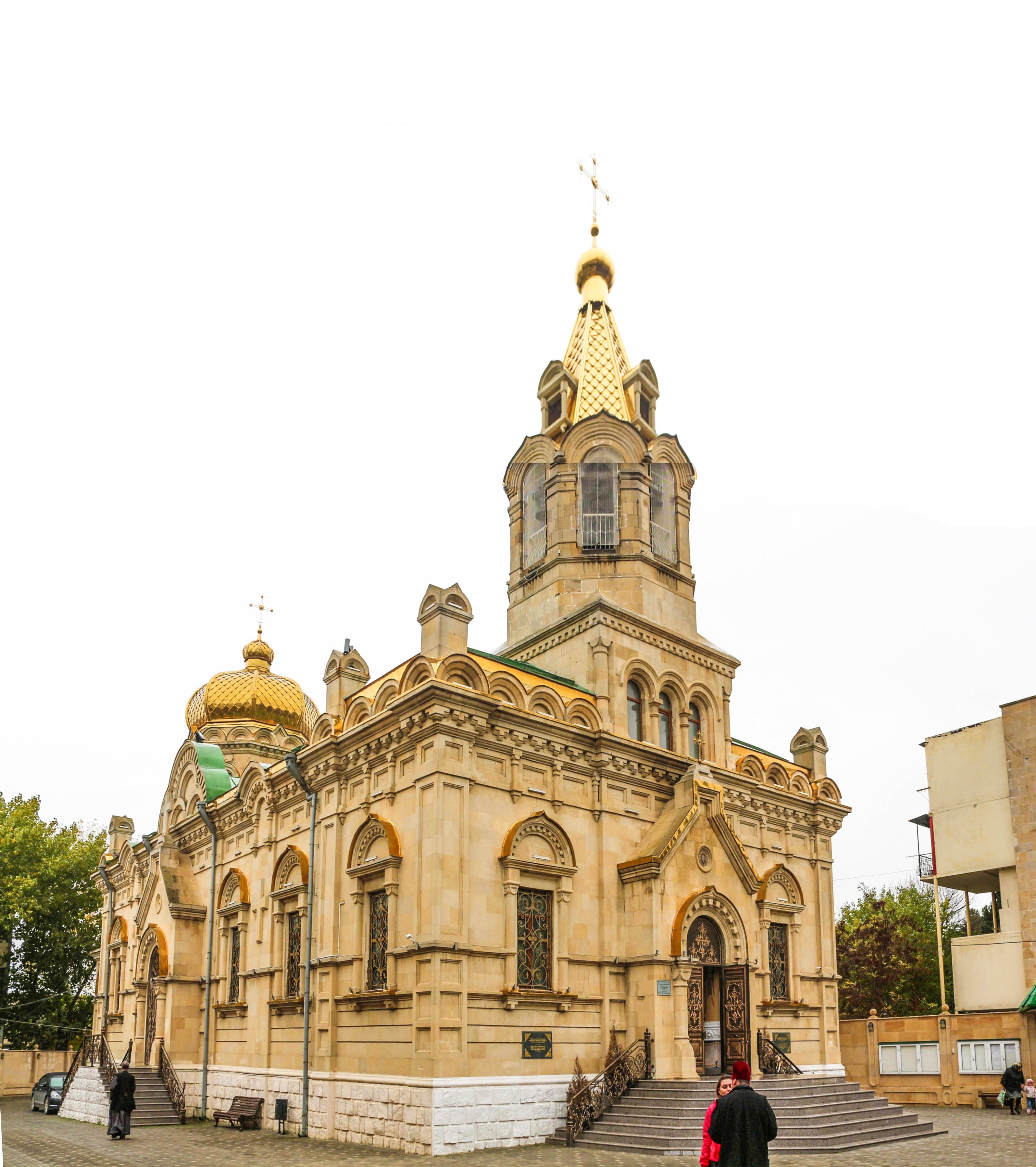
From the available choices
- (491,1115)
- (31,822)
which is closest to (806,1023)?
(491,1115)

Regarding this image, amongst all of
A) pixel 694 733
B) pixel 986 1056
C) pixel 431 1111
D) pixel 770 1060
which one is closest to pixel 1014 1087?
pixel 986 1056

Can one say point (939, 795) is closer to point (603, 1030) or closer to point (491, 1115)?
point (603, 1030)

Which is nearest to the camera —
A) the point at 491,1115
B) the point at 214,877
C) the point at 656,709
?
the point at 491,1115

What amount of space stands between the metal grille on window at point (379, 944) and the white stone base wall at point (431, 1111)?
5.05 feet

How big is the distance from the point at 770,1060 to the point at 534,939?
6.13 meters

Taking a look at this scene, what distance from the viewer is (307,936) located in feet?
68.1

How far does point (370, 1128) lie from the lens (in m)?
18.1

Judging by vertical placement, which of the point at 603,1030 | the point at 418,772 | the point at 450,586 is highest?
the point at 450,586

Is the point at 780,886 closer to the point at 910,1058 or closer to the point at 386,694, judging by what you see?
the point at 910,1058

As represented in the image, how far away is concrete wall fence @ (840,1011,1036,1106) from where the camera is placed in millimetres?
25375

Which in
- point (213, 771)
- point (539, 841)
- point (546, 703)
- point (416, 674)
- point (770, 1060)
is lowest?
point (770, 1060)

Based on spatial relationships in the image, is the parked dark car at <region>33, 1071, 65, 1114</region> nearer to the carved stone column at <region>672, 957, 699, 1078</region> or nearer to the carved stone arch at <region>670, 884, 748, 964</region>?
the carved stone column at <region>672, 957, 699, 1078</region>

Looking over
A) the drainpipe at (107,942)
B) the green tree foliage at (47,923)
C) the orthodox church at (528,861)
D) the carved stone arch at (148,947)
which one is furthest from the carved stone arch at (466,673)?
the green tree foliage at (47,923)

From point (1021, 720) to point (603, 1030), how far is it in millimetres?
15787
